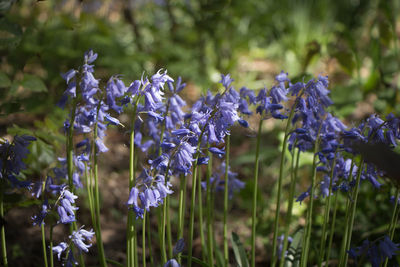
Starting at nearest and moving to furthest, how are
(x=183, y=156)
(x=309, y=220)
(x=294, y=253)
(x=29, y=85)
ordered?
(x=183, y=156) → (x=309, y=220) → (x=294, y=253) → (x=29, y=85)

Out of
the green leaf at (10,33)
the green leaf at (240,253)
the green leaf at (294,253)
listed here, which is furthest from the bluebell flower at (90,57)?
the green leaf at (294,253)

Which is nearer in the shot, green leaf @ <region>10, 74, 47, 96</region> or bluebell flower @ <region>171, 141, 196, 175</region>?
bluebell flower @ <region>171, 141, 196, 175</region>

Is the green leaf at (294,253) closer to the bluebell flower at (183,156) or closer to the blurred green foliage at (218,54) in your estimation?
the blurred green foliage at (218,54)

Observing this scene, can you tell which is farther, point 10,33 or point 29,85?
point 29,85

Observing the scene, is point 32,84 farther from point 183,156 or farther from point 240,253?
point 240,253

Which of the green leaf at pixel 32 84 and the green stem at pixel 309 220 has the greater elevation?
the green leaf at pixel 32 84

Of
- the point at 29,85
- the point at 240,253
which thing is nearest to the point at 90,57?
the point at 29,85

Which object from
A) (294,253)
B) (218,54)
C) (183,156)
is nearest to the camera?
(183,156)

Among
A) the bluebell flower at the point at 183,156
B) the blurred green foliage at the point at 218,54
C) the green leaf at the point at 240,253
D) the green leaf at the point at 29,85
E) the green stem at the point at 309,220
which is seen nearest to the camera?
the bluebell flower at the point at 183,156

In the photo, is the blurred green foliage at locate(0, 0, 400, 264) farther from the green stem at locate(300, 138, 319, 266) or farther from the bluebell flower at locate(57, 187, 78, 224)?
the green stem at locate(300, 138, 319, 266)

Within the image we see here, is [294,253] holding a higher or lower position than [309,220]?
lower

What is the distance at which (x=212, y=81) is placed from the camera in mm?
5422

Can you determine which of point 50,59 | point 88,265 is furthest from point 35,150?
point 50,59

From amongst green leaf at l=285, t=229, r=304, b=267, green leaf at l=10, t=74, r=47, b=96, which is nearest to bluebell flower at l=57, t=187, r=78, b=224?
green leaf at l=10, t=74, r=47, b=96
